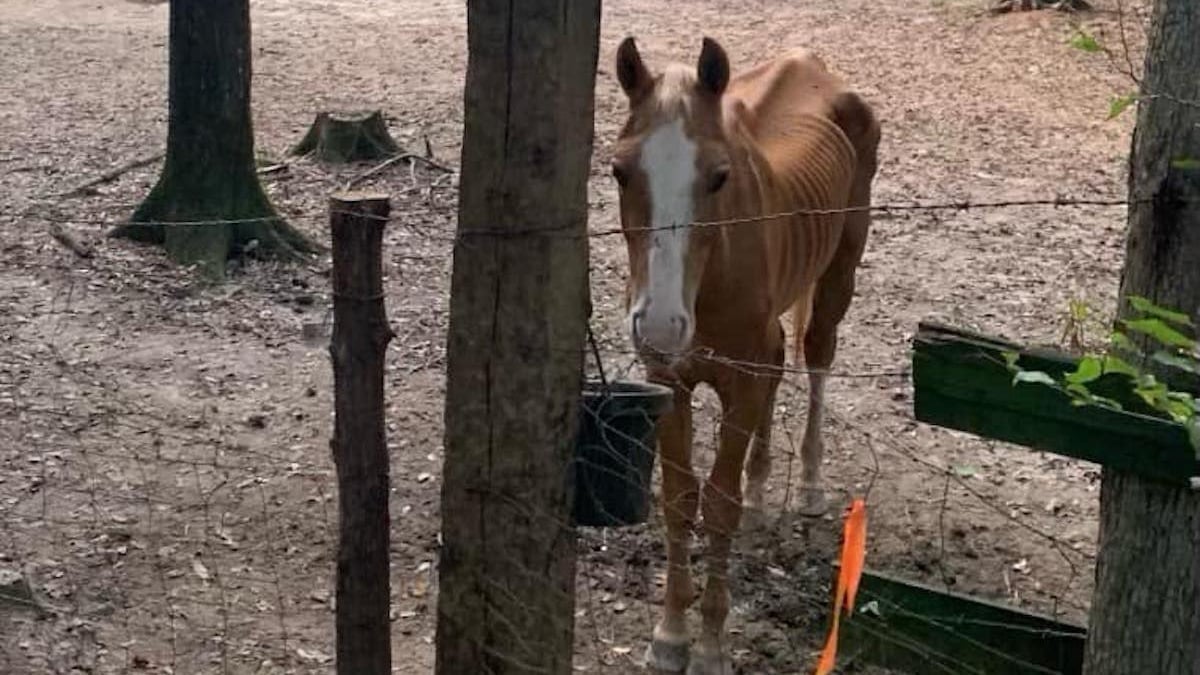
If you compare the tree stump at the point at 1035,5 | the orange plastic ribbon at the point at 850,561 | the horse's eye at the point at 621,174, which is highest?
the tree stump at the point at 1035,5

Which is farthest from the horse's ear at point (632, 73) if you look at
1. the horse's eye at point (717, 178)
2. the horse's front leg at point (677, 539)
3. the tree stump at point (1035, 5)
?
the tree stump at point (1035, 5)

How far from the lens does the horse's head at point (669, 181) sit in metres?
4.42

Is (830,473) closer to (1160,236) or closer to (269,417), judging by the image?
(269,417)

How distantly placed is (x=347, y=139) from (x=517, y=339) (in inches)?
324

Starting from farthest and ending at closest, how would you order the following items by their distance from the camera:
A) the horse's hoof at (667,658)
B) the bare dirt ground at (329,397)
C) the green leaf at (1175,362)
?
the bare dirt ground at (329,397) < the horse's hoof at (667,658) < the green leaf at (1175,362)

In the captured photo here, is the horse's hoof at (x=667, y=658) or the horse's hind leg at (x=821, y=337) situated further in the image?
the horse's hind leg at (x=821, y=337)

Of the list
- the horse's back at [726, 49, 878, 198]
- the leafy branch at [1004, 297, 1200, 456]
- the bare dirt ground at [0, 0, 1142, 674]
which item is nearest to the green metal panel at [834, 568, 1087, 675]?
the bare dirt ground at [0, 0, 1142, 674]

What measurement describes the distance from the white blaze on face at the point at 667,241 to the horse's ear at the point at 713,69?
8.5 inches

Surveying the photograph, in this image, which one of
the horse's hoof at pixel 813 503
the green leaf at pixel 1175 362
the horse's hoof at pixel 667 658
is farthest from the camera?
the horse's hoof at pixel 813 503

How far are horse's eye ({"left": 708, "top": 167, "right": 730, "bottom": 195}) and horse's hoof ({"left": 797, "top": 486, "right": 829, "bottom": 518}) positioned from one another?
7.08 ft

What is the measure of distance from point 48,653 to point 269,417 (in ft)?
7.10

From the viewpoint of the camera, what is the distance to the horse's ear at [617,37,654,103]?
467cm

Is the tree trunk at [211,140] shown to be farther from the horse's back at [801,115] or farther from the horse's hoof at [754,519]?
the horse's hoof at [754,519]

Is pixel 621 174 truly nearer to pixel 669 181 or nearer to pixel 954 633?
Result: pixel 669 181
